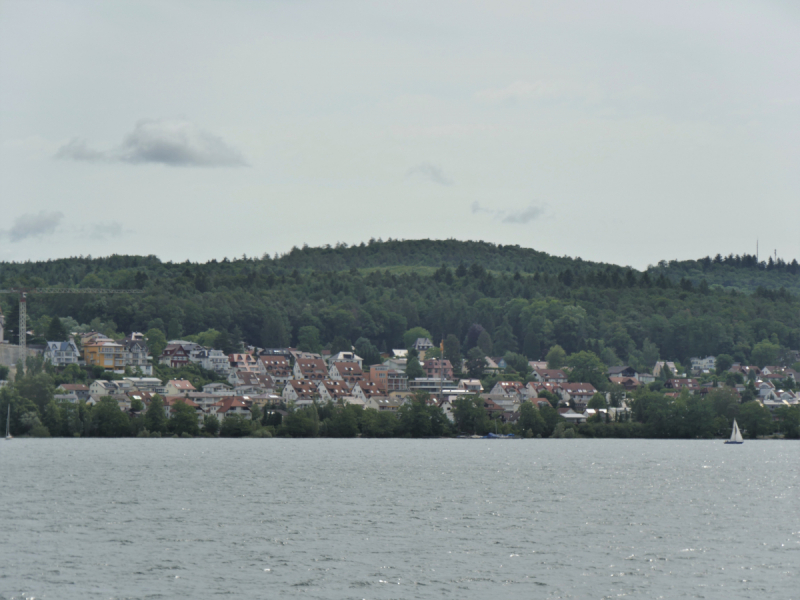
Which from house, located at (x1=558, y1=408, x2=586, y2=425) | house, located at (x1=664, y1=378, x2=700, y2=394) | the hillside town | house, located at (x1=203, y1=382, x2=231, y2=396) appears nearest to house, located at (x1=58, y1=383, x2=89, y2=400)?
the hillside town

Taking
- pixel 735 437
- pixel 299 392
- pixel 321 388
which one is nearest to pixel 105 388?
pixel 299 392

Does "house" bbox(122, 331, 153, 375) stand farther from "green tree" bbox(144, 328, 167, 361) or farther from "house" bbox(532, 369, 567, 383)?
"house" bbox(532, 369, 567, 383)

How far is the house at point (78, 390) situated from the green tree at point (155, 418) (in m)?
21.4

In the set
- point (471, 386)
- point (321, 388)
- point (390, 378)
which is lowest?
point (321, 388)

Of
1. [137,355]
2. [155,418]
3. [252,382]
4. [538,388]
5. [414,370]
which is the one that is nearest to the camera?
[155,418]

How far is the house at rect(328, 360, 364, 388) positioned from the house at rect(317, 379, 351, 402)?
14184mm

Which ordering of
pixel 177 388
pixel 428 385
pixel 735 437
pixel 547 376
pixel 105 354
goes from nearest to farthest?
pixel 735 437
pixel 177 388
pixel 105 354
pixel 428 385
pixel 547 376

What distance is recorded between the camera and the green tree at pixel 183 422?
124 metres

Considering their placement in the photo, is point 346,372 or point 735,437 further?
point 346,372

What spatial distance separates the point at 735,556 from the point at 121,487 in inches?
1487

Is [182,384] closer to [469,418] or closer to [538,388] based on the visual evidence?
[469,418]

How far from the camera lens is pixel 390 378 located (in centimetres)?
18862

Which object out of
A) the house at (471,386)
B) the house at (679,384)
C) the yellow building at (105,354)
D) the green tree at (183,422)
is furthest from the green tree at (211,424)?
the house at (679,384)

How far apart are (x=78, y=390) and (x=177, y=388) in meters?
16.0
